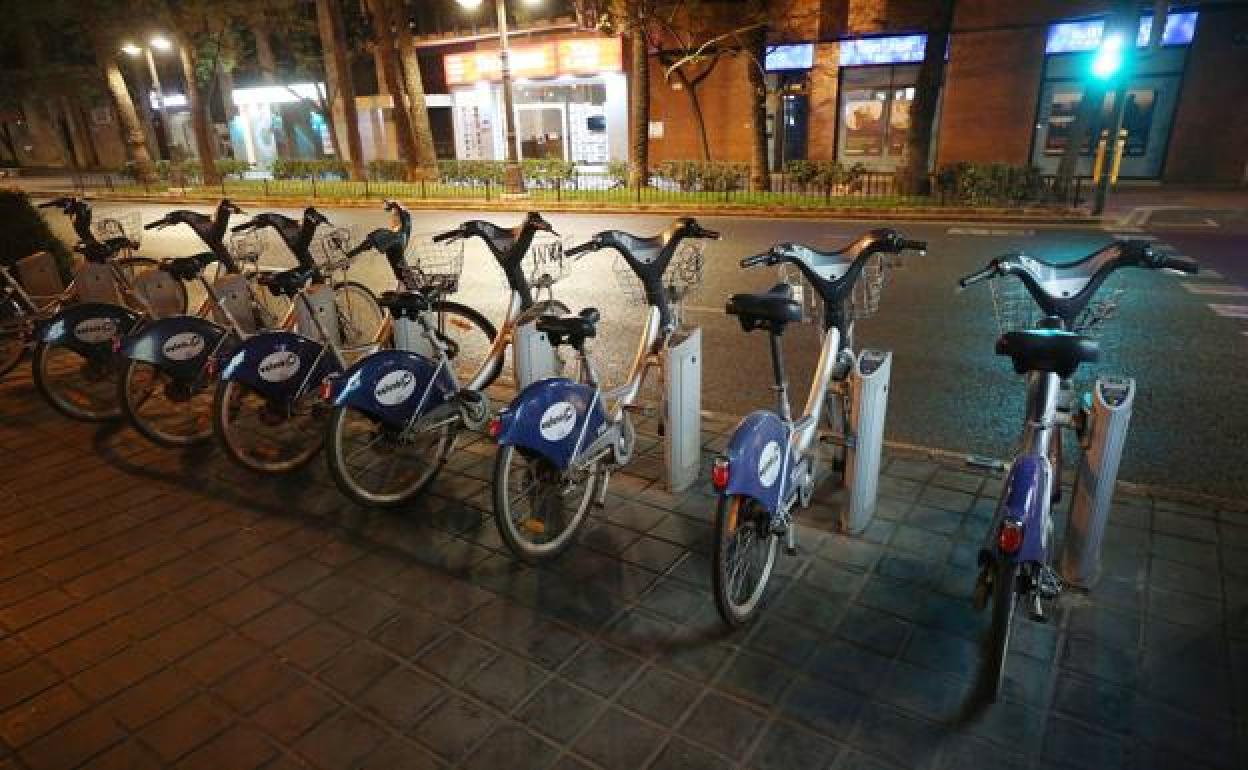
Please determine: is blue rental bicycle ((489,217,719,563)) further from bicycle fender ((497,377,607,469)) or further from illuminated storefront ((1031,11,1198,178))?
illuminated storefront ((1031,11,1198,178))

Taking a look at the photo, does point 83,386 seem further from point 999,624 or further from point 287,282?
point 999,624

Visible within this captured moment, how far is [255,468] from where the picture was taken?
477 centimetres

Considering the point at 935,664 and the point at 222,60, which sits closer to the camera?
the point at 935,664

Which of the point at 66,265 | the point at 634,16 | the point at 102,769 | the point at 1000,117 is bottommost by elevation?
the point at 102,769

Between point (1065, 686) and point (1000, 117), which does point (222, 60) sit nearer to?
point (1000, 117)

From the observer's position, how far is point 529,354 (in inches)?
196

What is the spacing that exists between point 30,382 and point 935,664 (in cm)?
773

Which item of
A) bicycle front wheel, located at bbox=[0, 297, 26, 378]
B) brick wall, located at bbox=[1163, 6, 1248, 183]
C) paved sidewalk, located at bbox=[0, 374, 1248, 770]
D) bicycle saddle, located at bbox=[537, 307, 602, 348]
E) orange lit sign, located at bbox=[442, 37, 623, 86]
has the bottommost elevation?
paved sidewalk, located at bbox=[0, 374, 1248, 770]

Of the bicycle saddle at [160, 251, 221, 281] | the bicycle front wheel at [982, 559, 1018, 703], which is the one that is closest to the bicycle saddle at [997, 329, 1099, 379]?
the bicycle front wheel at [982, 559, 1018, 703]

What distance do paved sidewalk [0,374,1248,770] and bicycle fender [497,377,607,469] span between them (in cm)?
60

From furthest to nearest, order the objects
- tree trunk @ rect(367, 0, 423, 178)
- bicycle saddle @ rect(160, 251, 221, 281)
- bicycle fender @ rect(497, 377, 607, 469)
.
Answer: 1. tree trunk @ rect(367, 0, 423, 178)
2. bicycle saddle @ rect(160, 251, 221, 281)
3. bicycle fender @ rect(497, 377, 607, 469)

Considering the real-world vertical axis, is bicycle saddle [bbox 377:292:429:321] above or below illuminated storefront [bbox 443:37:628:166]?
below

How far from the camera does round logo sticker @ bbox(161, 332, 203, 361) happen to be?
504 centimetres

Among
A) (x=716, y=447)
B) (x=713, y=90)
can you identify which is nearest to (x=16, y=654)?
(x=716, y=447)
